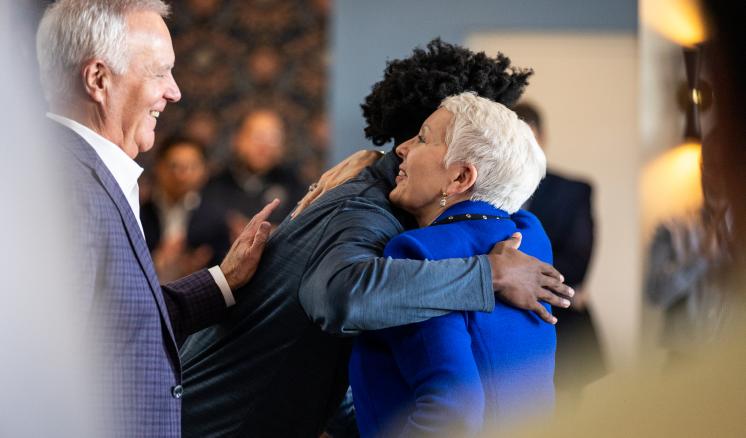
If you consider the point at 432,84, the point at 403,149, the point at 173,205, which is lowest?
the point at 173,205

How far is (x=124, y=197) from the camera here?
1461 millimetres

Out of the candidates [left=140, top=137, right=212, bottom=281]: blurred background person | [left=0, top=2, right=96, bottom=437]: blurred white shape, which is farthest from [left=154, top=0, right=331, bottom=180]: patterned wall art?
[left=0, top=2, right=96, bottom=437]: blurred white shape

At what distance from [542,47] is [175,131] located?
2.93 meters

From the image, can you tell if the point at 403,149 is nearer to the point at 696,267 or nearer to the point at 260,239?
the point at 260,239

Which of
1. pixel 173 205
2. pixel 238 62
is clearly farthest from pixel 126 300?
pixel 238 62

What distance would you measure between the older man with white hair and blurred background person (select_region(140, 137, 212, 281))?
3362mm

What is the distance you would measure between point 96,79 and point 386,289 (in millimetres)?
667

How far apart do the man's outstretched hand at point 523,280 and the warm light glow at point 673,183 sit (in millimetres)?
1217

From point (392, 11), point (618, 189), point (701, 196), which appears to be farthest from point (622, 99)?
point (701, 196)

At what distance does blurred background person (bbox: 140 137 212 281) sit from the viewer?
205 inches

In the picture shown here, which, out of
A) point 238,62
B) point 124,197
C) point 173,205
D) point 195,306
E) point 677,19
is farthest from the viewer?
point 238,62

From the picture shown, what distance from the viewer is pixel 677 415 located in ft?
0.57

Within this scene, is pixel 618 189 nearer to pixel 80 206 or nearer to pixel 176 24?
pixel 176 24

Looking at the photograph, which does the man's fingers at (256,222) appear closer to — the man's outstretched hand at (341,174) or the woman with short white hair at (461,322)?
the man's outstretched hand at (341,174)
